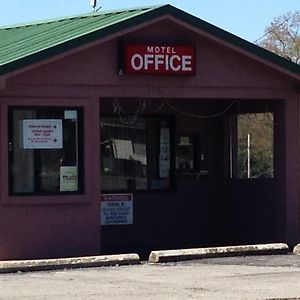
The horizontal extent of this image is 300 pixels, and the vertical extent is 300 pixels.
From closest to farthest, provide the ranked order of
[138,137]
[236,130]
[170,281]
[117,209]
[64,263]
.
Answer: [170,281]
[64,263]
[117,209]
[138,137]
[236,130]

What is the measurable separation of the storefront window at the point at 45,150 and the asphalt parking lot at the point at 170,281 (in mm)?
2187

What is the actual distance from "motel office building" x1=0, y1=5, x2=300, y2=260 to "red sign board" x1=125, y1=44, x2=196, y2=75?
0.08 feet

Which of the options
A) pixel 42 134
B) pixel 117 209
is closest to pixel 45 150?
pixel 42 134

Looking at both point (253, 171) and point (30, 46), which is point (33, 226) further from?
point (253, 171)

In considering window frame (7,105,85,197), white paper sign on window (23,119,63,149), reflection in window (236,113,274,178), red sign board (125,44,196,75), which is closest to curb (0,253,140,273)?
window frame (7,105,85,197)

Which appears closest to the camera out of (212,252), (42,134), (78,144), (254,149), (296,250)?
(212,252)

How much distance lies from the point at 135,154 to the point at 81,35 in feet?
14.0

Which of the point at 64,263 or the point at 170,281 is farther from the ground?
the point at 64,263

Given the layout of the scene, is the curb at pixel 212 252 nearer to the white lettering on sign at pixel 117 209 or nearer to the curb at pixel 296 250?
the curb at pixel 296 250

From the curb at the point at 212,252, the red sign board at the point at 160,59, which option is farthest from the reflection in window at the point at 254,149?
the red sign board at the point at 160,59

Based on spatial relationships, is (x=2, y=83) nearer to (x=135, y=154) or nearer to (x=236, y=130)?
(x=135, y=154)

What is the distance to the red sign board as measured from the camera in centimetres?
1816

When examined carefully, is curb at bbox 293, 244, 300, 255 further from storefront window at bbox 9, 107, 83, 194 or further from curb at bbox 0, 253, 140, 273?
storefront window at bbox 9, 107, 83, 194

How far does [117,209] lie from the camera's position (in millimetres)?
20516
